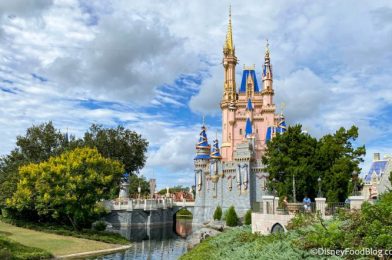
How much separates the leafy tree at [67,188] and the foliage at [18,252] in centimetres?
983

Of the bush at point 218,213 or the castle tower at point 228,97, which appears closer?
the bush at point 218,213

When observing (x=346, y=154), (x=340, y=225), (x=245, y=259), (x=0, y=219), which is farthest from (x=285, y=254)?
(x=0, y=219)

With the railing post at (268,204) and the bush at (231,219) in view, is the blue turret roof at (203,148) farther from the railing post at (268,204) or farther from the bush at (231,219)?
the railing post at (268,204)

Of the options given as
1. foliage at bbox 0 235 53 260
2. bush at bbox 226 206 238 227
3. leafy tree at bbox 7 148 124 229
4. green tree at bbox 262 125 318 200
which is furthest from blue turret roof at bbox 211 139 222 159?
foliage at bbox 0 235 53 260

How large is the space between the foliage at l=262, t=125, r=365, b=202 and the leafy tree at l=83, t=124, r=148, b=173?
33.9 metres

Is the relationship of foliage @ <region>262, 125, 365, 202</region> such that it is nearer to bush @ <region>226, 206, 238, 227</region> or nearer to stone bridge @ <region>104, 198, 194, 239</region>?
bush @ <region>226, 206, 238, 227</region>

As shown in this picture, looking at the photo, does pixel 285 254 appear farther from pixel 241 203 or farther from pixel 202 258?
pixel 241 203

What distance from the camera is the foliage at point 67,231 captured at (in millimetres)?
39281

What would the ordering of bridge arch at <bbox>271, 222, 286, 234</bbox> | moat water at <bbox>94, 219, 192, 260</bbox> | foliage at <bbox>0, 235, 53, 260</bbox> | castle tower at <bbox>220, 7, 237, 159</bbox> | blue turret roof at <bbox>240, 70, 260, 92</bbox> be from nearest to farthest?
1. bridge arch at <bbox>271, 222, 286, 234</bbox>
2. foliage at <bbox>0, 235, 53, 260</bbox>
3. moat water at <bbox>94, 219, 192, 260</bbox>
4. castle tower at <bbox>220, 7, 237, 159</bbox>
5. blue turret roof at <bbox>240, 70, 260, 92</bbox>

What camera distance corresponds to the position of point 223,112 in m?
69.8

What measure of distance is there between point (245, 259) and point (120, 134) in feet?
179

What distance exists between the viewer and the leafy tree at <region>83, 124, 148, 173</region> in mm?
65875

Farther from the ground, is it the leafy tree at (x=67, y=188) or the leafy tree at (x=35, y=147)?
the leafy tree at (x=35, y=147)

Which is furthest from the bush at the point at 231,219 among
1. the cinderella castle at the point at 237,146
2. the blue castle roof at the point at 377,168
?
the blue castle roof at the point at 377,168
